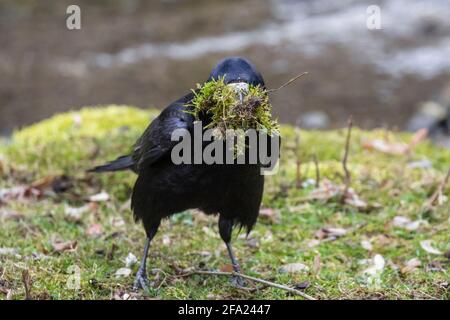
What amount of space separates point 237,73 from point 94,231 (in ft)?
6.00

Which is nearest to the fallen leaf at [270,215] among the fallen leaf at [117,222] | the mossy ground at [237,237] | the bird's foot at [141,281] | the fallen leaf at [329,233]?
the mossy ground at [237,237]

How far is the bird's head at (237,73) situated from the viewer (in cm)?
383

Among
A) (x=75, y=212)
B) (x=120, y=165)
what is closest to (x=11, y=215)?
(x=75, y=212)

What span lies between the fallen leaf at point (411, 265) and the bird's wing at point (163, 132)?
1.64 m

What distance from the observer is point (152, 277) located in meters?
4.28

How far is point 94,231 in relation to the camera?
5043 millimetres

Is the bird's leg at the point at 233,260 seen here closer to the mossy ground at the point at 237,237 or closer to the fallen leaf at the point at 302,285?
the mossy ground at the point at 237,237

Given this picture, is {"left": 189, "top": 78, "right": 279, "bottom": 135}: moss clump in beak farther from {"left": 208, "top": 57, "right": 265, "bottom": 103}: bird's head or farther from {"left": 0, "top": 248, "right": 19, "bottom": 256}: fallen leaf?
{"left": 0, "top": 248, "right": 19, "bottom": 256}: fallen leaf

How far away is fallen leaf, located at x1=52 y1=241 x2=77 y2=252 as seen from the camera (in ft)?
15.0

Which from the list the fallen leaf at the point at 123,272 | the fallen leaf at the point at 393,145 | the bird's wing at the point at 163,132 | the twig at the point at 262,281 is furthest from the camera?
the fallen leaf at the point at 393,145
